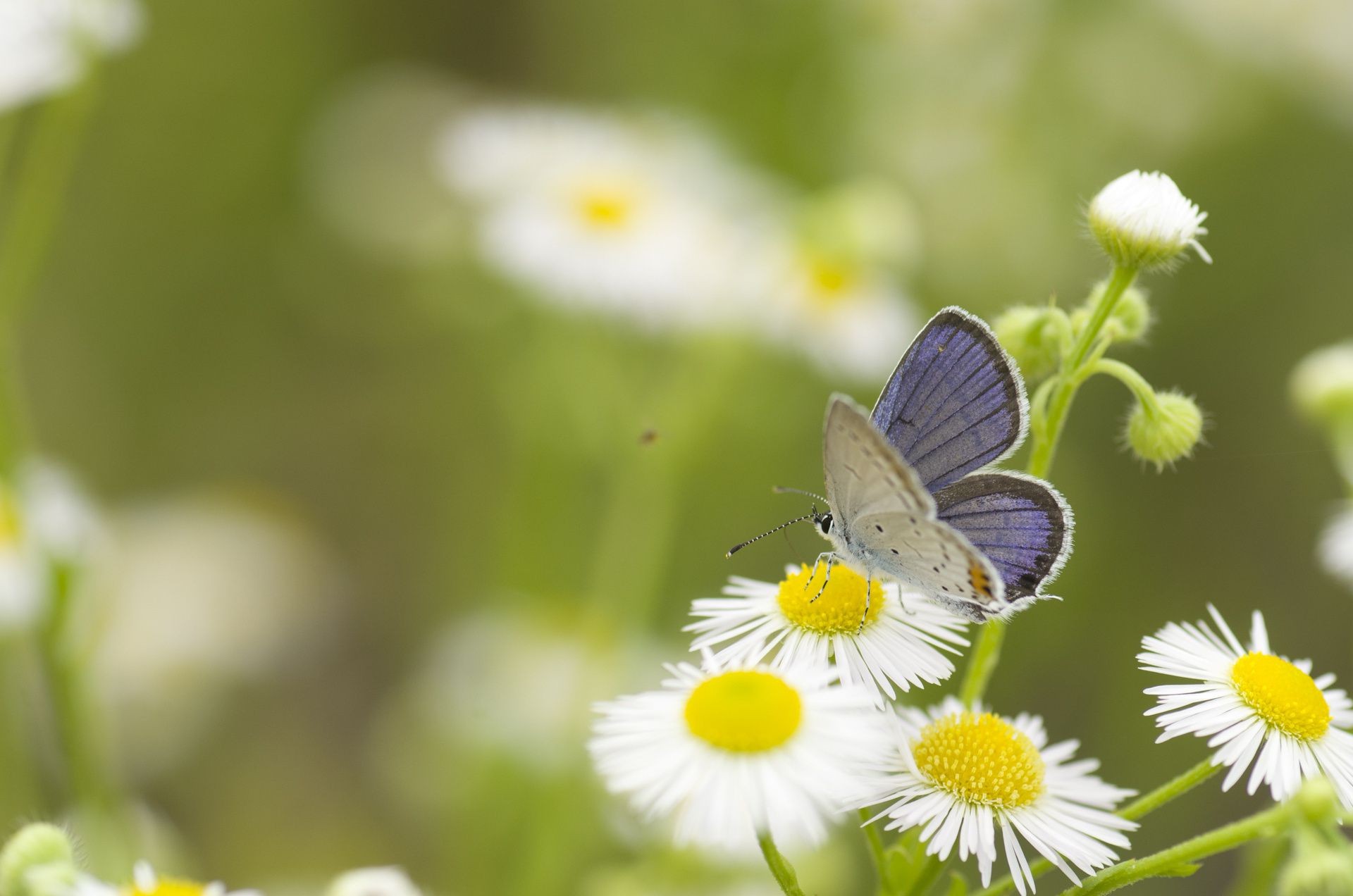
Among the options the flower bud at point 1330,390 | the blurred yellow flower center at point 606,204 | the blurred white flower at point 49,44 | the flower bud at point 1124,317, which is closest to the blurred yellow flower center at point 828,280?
the blurred yellow flower center at point 606,204

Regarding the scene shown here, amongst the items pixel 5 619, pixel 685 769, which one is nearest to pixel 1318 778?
pixel 685 769

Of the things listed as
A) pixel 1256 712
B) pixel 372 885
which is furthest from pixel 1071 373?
pixel 372 885

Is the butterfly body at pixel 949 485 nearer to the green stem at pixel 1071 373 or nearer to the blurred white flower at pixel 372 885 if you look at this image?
the green stem at pixel 1071 373

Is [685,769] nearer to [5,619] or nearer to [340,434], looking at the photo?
[5,619]

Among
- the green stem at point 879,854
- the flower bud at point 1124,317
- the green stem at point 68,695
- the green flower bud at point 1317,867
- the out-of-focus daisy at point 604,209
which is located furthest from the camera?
the out-of-focus daisy at point 604,209

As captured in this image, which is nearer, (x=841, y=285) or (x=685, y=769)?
(x=685, y=769)

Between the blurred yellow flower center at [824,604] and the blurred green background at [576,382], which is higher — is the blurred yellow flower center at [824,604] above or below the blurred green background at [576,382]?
below

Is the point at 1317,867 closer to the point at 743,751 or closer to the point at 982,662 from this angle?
the point at 982,662
